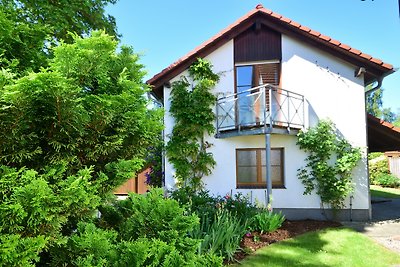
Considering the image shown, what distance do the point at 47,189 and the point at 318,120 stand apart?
958 cm

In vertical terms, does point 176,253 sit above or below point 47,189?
below

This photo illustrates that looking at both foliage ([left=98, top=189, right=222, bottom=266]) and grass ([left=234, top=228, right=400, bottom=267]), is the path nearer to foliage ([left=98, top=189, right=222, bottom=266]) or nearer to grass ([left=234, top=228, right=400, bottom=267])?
grass ([left=234, top=228, right=400, bottom=267])

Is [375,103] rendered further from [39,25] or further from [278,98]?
[39,25]

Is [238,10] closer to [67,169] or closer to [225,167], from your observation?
[225,167]

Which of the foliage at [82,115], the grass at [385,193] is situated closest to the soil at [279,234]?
the foliage at [82,115]

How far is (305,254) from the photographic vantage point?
5871mm

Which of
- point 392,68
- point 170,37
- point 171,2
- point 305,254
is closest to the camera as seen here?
point 305,254

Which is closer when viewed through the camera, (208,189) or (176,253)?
(176,253)

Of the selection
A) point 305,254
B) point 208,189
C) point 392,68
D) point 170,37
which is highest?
point 170,37

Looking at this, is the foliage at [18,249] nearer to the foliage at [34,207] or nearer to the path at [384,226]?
the foliage at [34,207]

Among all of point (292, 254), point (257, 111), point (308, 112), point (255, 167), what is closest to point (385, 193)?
point (308, 112)

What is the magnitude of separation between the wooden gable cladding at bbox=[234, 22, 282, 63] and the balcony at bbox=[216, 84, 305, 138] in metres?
1.36

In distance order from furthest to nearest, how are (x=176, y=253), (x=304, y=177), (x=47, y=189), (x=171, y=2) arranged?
(x=171, y=2)
(x=304, y=177)
(x=176, y=253)
(x=47, y=189)

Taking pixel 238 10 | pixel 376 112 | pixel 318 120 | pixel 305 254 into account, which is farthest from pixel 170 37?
pixel 376 112
